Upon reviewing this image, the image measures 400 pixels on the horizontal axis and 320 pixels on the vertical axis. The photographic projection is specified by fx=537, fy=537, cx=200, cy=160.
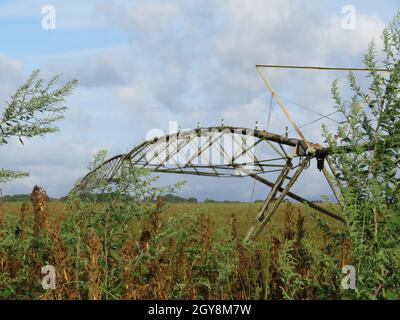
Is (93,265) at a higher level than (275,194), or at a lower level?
lower

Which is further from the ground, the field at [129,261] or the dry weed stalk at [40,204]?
the dry weed stalk at [40,204]

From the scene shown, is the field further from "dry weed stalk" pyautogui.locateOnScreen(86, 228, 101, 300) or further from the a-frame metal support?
the a-frame metal support

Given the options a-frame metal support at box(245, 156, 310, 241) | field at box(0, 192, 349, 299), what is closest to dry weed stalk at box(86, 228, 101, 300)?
field at box(0, 192, 349, 299)

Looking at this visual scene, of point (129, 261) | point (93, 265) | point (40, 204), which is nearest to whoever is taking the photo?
point (93, 265)

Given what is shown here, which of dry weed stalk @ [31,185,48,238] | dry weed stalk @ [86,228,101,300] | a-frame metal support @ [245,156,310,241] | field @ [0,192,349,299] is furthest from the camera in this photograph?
a-frame metal support @ [245,156,310,241]

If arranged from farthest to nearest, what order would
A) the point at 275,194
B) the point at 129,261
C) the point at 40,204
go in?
1. the point at 275,194
2. the point at 40,204
3. the point at 129,261

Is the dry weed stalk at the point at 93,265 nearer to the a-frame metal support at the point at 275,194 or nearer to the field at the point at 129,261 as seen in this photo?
the field at the point at 129,261

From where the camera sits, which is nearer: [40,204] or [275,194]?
[40,204]

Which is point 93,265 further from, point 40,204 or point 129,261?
point 40,204

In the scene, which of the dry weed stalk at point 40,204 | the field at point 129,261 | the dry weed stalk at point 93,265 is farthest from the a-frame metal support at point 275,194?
the dry weed stalk at point 93,265

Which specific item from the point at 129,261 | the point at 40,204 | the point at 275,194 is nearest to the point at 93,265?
the point at 129,261

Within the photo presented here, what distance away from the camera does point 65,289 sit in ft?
13.7

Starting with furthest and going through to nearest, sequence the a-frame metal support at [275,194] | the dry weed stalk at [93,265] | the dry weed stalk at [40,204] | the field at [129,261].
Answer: the a-frame metal support at [275,194]
the dry weed stalk at [40,204]
the field at [129,261]
the dry weed stalk at [93,265]

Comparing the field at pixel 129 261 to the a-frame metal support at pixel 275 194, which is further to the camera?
the a-frame metal support at pixel 275 194
